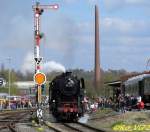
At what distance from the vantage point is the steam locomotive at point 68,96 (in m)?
37.7

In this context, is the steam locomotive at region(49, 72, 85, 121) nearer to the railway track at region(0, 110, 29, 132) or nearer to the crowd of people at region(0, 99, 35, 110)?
the railway track at region(0, 110, 29, 132)

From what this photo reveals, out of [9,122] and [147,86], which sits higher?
[147,86]

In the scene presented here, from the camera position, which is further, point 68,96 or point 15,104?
Answer: point 15,104

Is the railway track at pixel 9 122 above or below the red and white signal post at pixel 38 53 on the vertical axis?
below

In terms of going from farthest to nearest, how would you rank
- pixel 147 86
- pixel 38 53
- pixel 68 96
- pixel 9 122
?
1. pixel 147 86
2. pixel 9 122
3. pixel 68 96
4. pixel 38 53

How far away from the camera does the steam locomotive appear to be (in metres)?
37.7

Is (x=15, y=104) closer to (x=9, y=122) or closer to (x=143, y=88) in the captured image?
(x=143, y=88)

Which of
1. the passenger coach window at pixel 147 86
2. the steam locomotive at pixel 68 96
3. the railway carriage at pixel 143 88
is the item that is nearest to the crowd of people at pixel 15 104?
the railway carriage at pixel 143 88

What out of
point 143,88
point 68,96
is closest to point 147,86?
point 143,88

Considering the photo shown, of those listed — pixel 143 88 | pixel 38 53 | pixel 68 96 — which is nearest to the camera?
pixel 38 53

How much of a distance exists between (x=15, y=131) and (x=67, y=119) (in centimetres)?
1156

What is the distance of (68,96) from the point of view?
38000 mm

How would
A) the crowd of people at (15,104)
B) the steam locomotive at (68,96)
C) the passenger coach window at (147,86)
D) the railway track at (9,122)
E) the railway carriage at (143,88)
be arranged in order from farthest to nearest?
the crowd of people at (15,104), the railway carriage at (143,88), the passenger coach window at (147,86), the steam locomotive at (68,96), the railway track at (9,122)

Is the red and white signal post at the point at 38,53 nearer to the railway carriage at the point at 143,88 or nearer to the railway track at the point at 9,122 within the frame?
the railway track at the point at 9,122
